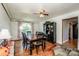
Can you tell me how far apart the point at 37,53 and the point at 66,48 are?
53 cm

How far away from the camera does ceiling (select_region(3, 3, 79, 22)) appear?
Result: 1.91m

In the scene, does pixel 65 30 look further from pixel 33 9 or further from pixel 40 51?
pixel 33 9

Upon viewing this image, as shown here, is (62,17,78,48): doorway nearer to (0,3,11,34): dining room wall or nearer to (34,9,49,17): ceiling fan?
(34,9,49,17): ceiling fan

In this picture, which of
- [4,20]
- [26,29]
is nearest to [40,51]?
[26,29]

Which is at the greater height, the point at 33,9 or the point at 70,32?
the point at 33,9

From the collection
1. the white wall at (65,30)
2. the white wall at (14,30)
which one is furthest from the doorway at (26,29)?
the white wall at (65,30)

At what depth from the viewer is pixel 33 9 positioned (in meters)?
1.95

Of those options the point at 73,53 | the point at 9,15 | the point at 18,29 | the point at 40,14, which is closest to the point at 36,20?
the point at 40,14

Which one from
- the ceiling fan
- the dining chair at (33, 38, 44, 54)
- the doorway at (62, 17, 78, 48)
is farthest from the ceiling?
the dining chair at (33, 38, 44, 54)

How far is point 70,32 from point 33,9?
78 centimetres

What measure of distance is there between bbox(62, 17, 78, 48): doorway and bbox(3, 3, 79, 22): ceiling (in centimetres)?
18

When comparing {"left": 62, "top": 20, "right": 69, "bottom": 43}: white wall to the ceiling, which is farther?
{"left": 62, "top": 20, "right": 69, "bottom": 43}: white wall

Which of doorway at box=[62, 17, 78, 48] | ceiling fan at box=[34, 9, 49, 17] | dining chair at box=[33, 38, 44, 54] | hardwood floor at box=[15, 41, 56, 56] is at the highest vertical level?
ceiling fan at box=[34, 9, 49, 17]

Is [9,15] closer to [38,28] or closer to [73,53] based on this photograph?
[38,28]
